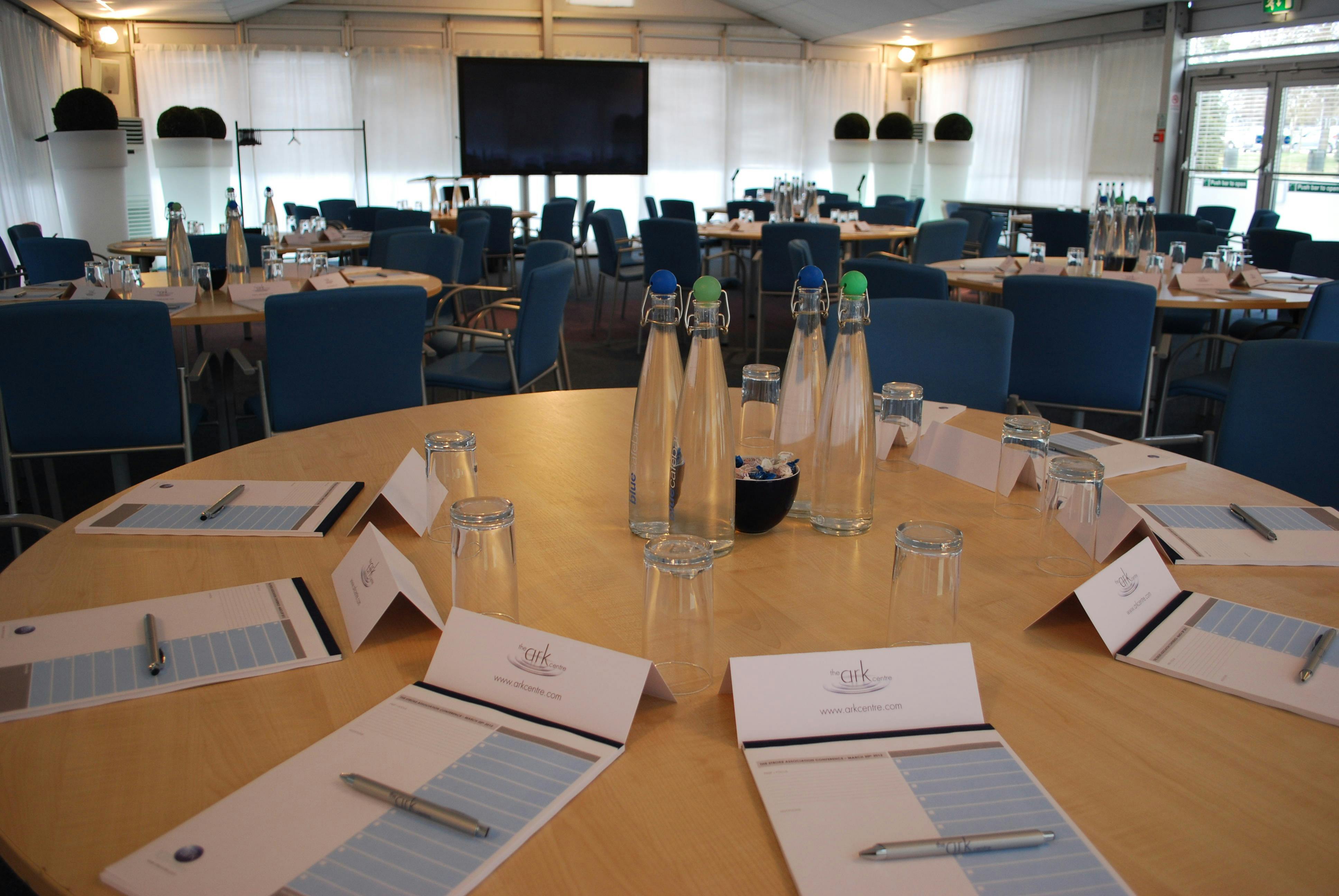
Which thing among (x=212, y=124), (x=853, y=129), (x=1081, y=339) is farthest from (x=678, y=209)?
(x=1081, y=339)

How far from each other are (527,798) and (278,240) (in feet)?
17.1

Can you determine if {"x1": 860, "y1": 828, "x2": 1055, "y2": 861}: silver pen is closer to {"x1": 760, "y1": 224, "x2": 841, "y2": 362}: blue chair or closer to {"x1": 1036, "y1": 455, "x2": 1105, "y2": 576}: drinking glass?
{"x1": 1036, "y1": 455, "x2": 1105, "y2": 576}: drinking glass

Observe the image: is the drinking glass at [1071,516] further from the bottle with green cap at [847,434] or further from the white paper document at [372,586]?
the white paper document at [372,586]

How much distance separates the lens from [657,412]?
1084 millimetres

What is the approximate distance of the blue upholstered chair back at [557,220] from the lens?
7855 mm

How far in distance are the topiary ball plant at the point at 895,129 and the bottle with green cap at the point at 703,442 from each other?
8.90 meters

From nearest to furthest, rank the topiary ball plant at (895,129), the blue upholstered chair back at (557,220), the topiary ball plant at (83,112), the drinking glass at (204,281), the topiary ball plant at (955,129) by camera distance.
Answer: the drinking glass at (204,281) → the topiary ball plant at (83,112) → the blue upholstered chair back at (557,220) → the topiary ball plant at (895,129) → the topiary ball plant at (955,129)

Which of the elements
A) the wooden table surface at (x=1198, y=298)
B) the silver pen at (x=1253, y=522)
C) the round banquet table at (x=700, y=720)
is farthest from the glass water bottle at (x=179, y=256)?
the silver pen at (x=1253, y=522)

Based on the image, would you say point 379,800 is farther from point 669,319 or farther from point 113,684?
point 669,319

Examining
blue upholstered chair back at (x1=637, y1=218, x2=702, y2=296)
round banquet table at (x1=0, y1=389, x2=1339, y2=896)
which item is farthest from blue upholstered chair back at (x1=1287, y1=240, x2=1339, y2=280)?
round banquet table at (x1=0, y1=389, x2=1339, y2=896)

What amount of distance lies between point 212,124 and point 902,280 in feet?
19.3

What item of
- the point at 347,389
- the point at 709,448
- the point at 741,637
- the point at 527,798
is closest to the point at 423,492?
the point at 709,448

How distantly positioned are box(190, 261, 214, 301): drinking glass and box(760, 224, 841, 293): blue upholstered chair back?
3.00 metres

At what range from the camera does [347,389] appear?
2660mm
